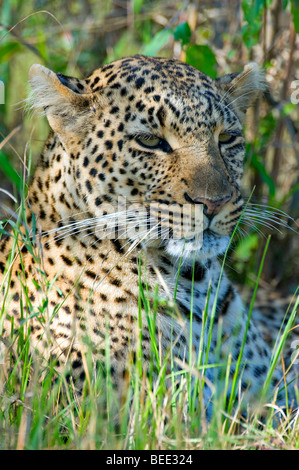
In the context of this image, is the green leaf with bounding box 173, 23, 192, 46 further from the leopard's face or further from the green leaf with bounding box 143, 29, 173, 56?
the leopard's face

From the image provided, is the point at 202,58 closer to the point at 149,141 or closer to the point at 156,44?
the point at 156,44

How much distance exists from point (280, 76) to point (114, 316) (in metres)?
3.50

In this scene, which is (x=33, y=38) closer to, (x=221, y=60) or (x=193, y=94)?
(x=221, y=60)

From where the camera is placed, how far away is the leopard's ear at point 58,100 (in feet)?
11.2

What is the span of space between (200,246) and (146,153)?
0.59 metres

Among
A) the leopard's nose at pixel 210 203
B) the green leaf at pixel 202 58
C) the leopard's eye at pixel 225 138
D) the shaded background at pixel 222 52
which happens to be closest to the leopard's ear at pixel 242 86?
the leopard's eye at pixel 225 138

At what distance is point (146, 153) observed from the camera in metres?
3.47

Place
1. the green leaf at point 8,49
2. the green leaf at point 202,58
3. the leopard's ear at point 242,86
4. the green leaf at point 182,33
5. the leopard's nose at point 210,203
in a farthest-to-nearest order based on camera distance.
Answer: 1. the green leaf at point 8,49
2. the green leaf at point 202,58
3. the green leaf at point 182,33
4. the leopard's ear at point 242,86
5. the leopard's nose at point 210,203

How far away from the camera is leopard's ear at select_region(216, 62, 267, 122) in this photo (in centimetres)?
400

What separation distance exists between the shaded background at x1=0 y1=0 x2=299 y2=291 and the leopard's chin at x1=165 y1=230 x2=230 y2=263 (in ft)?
4.76

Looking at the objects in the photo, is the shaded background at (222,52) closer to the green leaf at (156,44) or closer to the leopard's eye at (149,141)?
the green leaf at (156,44)

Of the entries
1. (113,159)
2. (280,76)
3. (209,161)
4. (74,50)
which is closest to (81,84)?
(113,159)

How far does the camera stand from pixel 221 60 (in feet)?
19.9

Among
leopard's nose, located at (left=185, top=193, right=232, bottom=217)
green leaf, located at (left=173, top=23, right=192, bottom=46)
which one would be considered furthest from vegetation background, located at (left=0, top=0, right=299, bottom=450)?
leopard's nose, located at (left=185, top=193, right=232, bottom=217)
